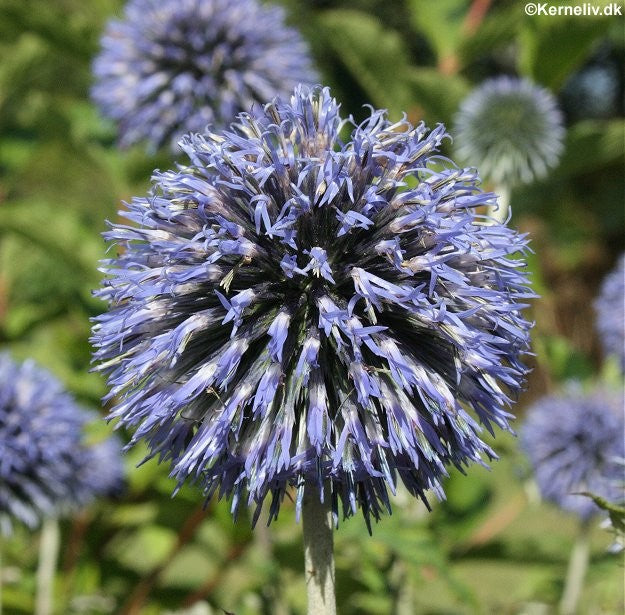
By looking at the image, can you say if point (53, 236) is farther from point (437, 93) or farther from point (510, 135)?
point (437, 93)

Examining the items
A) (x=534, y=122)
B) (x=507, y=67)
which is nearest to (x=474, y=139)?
(x=534, y=122)

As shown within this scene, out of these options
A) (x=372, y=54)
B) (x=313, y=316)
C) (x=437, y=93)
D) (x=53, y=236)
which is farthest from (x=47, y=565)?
(x=372, y=54)

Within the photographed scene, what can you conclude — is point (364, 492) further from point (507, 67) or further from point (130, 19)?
point (507, 67)

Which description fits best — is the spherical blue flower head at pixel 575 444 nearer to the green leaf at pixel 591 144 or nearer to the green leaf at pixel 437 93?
the green leaf at pixel 591 144

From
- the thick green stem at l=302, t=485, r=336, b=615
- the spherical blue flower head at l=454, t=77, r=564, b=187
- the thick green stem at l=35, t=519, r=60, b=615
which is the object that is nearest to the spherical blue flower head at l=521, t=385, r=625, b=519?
the spherical blue flower head at l=454, t=77, r=564, b=187

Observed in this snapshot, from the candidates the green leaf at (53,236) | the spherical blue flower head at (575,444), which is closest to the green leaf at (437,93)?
the spherical blue flower head at (575,444)
